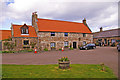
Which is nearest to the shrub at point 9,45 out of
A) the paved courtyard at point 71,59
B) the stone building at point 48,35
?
the stone building at point 48,35

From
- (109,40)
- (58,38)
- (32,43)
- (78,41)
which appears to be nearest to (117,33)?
(109,40)

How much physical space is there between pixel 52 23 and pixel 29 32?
7418 millimetres

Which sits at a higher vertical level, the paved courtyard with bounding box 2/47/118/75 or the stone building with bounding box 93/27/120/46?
the stone building with bounding box 93/27/120/46

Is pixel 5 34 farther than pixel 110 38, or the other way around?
pixel 110 38

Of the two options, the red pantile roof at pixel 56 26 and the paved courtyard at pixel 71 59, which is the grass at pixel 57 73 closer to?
the paved courtyard at pixel 71 59

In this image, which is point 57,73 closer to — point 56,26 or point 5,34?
point 56,26

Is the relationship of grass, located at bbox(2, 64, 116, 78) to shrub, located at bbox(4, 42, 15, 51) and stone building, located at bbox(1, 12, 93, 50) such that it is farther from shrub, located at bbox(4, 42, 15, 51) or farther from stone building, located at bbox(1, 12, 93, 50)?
stone building, located at bbox(1, 12, 93, 50)

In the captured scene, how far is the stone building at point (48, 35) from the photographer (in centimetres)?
2252

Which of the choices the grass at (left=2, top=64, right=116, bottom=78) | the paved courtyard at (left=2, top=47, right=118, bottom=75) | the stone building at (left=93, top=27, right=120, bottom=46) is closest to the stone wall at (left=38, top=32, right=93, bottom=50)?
the paved courtyard at (left=2, top=47, right=118, bottom=75)

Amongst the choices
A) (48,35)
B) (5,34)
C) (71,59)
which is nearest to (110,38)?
(48,35)

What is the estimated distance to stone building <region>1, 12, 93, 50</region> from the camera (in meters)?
22.5

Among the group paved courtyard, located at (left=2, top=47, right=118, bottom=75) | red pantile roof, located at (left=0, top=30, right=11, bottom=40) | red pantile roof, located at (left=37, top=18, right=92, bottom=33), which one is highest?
red pantile roof, located at (left=37, top=18, right=92, bottom=33)

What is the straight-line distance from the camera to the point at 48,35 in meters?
24.3

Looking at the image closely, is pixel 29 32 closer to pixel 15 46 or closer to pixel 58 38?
pixel 15 46
